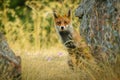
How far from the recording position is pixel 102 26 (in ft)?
19.2

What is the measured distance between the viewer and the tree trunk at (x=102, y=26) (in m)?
5.45

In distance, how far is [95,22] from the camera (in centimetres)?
612

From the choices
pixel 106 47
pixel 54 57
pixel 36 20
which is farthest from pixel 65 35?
pixel 36 20

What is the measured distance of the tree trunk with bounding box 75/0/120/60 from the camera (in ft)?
17.9

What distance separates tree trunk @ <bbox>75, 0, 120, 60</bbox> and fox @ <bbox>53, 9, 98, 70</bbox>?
0.14 m

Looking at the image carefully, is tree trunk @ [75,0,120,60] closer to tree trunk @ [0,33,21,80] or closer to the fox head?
tree trunk @ [0,33,21,80]

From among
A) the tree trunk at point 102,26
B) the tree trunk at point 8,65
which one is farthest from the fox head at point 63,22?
the tree trunk at point 8,65

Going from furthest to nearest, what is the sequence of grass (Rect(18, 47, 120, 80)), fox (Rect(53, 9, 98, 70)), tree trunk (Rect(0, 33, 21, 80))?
fox (Rect(53, 9, 98, 70)), tree trunk (Rect(0, 33, 21, 80)), grass (Rect(18, 47, 120, 80))

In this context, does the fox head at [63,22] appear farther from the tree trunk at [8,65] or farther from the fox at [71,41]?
the tree trunk at [8,65]

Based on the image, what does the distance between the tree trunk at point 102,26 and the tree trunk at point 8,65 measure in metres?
0.98

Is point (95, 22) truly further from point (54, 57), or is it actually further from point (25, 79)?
point (54, 57)

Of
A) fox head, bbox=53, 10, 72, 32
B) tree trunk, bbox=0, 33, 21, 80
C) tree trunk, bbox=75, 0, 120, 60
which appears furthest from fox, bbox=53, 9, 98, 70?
tree trunk, bbox=0, 33, 21, 80

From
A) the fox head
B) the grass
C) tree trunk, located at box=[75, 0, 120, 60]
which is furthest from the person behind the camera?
the fox head

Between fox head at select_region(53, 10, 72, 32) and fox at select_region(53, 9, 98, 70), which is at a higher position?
fox head at select_region(53, 10, 72, 32)
